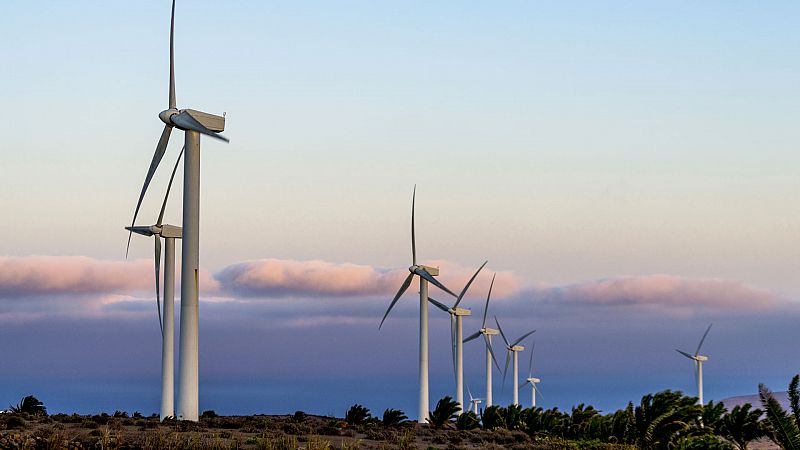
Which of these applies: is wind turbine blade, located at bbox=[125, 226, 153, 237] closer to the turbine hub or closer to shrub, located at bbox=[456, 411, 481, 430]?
the turbine hub

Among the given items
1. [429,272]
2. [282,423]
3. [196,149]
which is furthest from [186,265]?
[429,272]

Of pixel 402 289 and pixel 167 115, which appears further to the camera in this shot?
pixel 402 289

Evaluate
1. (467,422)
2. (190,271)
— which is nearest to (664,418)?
(467,422)

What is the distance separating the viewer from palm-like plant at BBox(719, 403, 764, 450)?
82.5 m

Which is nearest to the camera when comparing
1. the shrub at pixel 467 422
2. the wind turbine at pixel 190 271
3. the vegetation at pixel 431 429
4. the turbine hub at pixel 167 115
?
the vegetation at pixel 431 429

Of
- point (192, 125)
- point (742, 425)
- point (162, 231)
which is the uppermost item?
point (192, 125)

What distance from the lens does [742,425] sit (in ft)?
273

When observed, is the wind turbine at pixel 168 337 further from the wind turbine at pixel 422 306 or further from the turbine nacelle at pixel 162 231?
the wind turbine at pixel 422 306

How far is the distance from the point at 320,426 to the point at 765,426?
3747 cm

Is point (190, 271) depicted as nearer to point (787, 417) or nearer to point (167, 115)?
point (167, 115)

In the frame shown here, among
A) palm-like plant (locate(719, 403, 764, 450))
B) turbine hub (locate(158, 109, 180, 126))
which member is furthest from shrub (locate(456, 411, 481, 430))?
turbine hub (locate(158, 109, 180, 126))

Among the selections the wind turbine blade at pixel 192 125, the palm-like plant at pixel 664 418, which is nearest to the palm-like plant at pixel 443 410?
the palm-like plant at pixel 664 418

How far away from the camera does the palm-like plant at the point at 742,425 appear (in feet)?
271

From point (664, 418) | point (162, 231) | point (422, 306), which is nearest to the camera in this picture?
point (664, 418)
